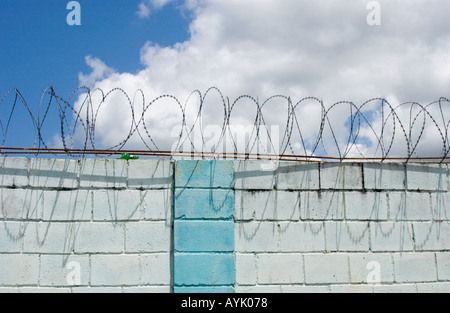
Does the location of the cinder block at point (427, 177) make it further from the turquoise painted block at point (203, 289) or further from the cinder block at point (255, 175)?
the turquoise painted block at point (203, 289)

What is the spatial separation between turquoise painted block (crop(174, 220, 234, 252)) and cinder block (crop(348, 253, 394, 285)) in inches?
51.4

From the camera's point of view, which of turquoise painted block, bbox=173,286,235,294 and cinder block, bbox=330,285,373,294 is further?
cinder block, bbox=330,285,373,294

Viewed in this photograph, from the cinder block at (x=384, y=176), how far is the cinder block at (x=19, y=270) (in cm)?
349

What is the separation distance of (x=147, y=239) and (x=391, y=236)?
2.54m

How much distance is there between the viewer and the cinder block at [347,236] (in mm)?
4418

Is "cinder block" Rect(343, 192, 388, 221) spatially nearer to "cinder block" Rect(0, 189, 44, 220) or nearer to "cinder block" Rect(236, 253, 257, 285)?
"cinder block" Rect(236, 253, 257, 285)

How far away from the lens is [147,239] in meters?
4.24

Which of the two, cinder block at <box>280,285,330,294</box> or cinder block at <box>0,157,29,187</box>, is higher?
cinder block at <box>0,157,29,187</box>

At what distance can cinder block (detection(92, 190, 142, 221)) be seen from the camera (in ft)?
14.0

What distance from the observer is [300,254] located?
436 cm

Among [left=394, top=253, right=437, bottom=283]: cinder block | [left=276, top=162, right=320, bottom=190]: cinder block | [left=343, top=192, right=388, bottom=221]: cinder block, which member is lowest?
[left=394, top=253, right=437, bottom=283]: cinder block

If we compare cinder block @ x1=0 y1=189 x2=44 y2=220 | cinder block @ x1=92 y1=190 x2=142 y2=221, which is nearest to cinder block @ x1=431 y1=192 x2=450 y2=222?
cinder block @ x1=92 y1=190 x2=142 y2=221

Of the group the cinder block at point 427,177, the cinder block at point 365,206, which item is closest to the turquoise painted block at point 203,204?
the cinder block at point 365,206
